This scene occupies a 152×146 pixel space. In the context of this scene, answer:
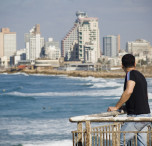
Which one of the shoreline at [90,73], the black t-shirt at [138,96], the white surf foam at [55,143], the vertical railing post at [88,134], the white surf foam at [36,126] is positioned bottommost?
the shoreline at [90,73]

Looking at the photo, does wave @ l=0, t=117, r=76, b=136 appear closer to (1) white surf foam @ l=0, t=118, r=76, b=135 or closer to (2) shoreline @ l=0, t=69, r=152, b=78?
(1) white surf foam @ l=0, t=118, r=76, b=135

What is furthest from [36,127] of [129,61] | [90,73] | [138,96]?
[90,73]

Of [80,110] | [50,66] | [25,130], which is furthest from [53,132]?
[50,66]

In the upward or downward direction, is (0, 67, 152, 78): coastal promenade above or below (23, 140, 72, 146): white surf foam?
below

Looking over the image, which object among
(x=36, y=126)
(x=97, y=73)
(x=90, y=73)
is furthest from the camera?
(x=90, y=73)

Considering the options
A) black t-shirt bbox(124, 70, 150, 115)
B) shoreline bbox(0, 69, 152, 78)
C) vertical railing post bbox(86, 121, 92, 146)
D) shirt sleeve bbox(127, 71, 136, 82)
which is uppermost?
shirt sleeve bbox(127, 71, 136, 82)

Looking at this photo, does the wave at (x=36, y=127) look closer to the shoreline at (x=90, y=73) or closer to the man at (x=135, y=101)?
the man at (x=135, y=101)

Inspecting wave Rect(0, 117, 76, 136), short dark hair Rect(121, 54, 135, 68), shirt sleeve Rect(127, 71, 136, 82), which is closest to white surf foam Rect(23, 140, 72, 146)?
wave Rect(0, 117, 76, 136)

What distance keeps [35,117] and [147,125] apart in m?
20.9

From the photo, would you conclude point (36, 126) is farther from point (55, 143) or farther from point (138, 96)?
point (138, 96)

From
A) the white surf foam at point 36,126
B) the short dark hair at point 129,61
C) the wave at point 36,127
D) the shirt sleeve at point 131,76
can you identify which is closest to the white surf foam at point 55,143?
the wave at point 36,127

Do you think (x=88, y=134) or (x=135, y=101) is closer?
(x=88, y=134)

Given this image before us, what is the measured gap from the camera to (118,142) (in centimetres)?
511

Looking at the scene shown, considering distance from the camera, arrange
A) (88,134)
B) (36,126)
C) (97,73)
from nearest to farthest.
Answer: (88,134) → (36,126) → (97,73)
